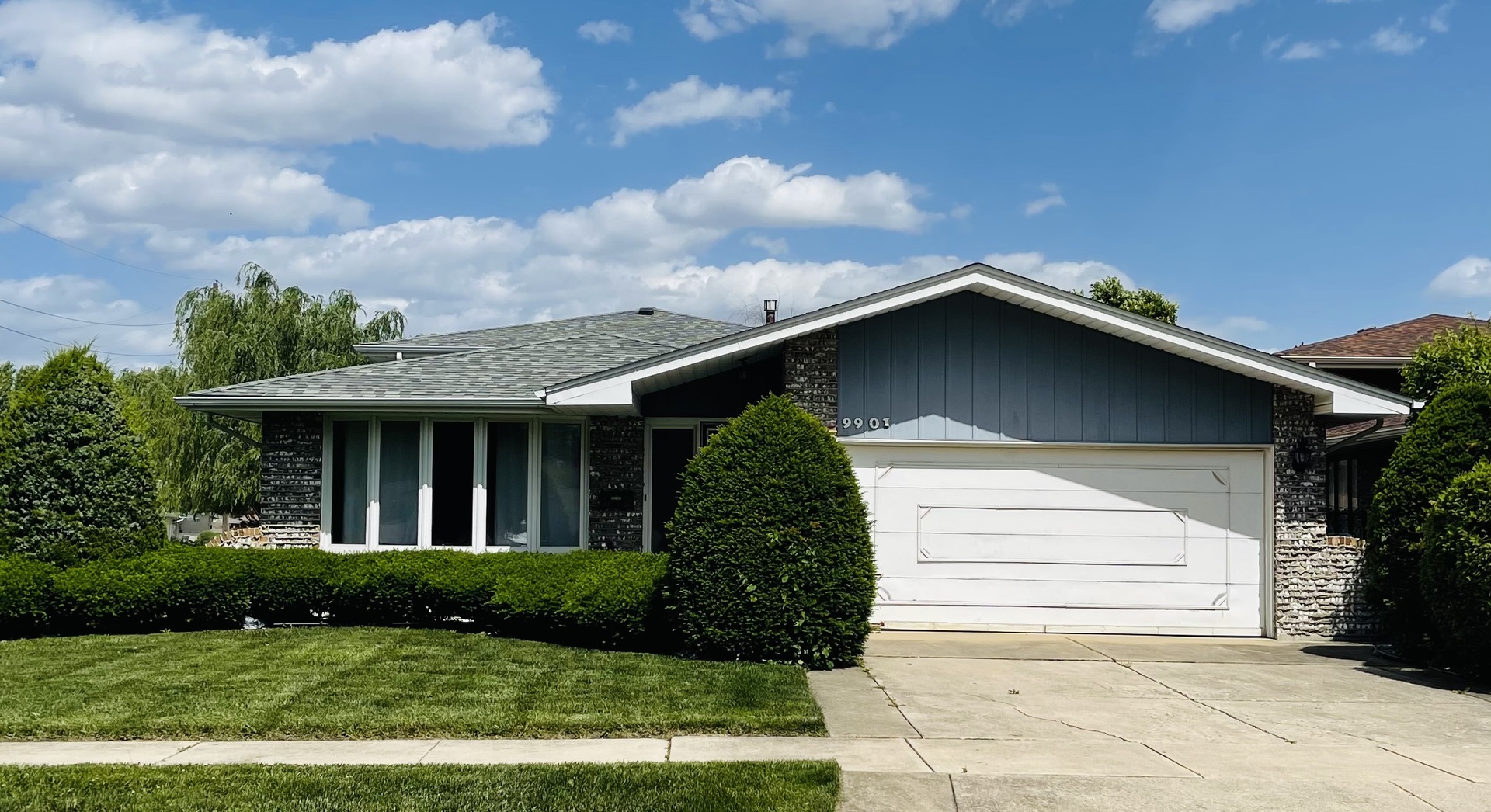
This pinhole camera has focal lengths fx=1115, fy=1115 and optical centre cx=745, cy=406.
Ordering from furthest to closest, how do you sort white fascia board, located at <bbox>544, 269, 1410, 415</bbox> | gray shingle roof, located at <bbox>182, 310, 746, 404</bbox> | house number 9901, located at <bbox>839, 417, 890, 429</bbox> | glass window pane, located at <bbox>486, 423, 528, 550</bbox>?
glass window pane, located at <bbox>486, 423, 528, 550</bbox>
gray shingle roof, located at <bbox>182, 310, 746, 404</bbox>
house number 9901, located at <bbox>839, 417, 890, 429</bbox>
white fascia board, located at <bbox>544, 269, 1410, 415</bbox>

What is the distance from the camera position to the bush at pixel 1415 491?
10867mm

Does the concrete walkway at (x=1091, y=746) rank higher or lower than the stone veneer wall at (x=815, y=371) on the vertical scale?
lower

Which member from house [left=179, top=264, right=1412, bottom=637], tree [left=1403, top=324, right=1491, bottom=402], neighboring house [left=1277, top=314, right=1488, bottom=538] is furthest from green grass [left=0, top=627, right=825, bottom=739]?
neighboring house [left=1277, top=314, right=1488, bottom=538]

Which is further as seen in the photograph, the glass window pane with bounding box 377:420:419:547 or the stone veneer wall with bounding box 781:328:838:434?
the glass window pane with bounding box 377:420:419:547

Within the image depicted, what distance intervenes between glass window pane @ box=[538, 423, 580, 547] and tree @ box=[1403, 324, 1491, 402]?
10494 millimetres

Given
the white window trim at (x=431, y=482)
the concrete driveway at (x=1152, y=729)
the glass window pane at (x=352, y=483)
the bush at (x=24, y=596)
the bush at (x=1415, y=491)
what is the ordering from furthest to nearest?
the glass window pane at (x=352, y=483)
the white window trim at (x=431, y=482)
the bush at (x=24, y=596)
the bush at (x=1415, y=491)
the concrete driveway at (x=1152, y=729)

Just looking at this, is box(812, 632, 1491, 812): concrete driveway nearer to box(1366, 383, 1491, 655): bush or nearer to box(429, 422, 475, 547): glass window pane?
box(1366, 383, 1491, 655): bush

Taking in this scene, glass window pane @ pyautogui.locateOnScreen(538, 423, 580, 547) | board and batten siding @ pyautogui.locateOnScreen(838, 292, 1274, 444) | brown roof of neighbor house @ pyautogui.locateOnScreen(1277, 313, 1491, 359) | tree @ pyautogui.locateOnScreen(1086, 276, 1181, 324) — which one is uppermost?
tree @ pyautogui.locateOnScreen(1086, 276, 1181, 324)

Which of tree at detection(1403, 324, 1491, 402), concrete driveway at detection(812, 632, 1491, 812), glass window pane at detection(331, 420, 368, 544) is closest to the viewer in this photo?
concrete driveway at detection(812, 632, 1491, 812)

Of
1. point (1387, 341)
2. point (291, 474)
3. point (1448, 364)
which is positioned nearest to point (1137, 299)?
point (1387, 341)

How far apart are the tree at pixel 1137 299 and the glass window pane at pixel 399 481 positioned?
62.6ft

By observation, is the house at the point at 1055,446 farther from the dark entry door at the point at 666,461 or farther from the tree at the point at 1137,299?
the tree at the point at 1137,299

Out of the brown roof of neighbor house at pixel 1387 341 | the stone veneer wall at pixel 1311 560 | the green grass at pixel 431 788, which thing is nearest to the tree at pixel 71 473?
the green grass at pixel 431 788

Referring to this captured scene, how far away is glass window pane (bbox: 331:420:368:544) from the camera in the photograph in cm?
1409
